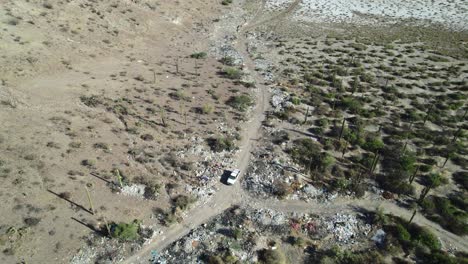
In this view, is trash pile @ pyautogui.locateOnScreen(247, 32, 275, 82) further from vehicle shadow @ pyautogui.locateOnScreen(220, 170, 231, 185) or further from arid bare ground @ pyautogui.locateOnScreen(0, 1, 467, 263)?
vehicle shadow @ pyautogui.locateOnScreen(220, 170, 231, 185)

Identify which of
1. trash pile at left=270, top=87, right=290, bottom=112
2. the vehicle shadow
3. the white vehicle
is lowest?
the vehicle shadow

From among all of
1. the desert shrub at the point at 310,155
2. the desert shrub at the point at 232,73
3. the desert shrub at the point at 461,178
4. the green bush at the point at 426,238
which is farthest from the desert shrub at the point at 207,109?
the desert shrub at the point at 461,178

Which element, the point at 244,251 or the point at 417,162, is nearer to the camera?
the point at 244,251

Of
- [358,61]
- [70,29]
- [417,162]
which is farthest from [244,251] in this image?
[70,29]

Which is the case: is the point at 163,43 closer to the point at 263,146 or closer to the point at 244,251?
the point at 263,146

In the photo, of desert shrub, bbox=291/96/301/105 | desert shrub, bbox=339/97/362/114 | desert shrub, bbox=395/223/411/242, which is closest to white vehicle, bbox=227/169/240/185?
desert shrub, bbox=395/223/411/242

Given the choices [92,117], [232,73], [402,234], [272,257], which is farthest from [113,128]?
[402,234]
